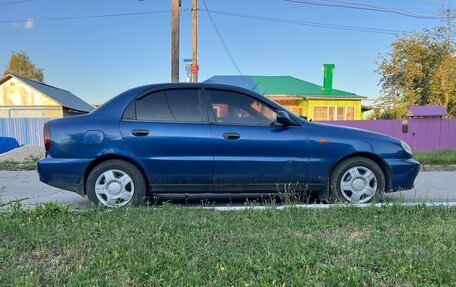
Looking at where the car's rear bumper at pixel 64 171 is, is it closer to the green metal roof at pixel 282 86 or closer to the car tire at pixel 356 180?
the car tire at pixel 356 180

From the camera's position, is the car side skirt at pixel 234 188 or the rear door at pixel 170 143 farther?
the car side skirt at pixel 234 188

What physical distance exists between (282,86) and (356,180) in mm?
19509

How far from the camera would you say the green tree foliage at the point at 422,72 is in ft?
78.9

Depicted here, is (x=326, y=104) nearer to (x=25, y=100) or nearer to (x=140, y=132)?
(x=140, y=132)

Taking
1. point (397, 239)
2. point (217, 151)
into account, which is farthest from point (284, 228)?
point (217, 151)

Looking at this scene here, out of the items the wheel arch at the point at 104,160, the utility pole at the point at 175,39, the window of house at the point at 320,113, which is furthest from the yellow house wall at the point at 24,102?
the wheel arch at the point at 104,160

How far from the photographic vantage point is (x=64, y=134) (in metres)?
4.24

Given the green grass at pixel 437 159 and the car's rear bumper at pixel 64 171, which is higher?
the car's rear bumper at pixel 64 171

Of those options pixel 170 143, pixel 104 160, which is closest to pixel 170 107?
pixel 170 143

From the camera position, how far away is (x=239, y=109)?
450cm

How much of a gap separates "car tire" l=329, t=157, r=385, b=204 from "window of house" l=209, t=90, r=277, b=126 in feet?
3.70

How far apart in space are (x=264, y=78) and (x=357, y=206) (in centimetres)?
2213

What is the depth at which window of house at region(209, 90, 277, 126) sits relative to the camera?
4434mm

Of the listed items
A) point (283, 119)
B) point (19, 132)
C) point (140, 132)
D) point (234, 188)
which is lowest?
point (234, 188)
